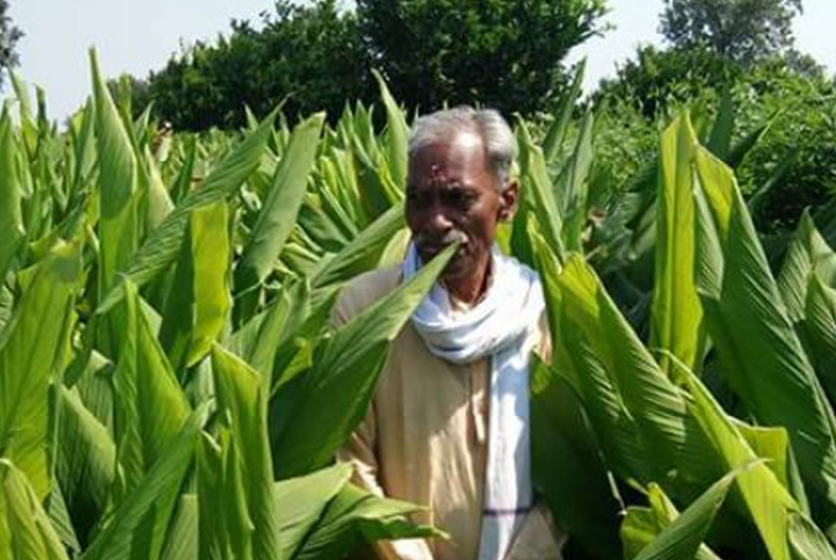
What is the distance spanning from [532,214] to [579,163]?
0.71 meters

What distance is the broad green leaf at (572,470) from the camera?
2283mm

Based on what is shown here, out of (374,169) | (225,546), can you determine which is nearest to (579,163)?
(374,169)

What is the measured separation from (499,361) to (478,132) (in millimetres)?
367

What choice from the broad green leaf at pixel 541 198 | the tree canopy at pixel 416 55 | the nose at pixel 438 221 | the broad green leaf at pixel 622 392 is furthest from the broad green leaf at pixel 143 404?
the tree canopy at pixel 416 55

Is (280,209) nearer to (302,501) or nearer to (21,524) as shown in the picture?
(302,501)

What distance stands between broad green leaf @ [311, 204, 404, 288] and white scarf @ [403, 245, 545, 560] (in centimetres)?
13

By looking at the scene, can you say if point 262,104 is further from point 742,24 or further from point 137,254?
point 742,24

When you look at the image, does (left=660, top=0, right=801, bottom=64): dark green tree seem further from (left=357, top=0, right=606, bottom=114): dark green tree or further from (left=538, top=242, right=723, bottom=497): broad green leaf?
(left=538, top=242, right=723, bottom=497): broad green leaf

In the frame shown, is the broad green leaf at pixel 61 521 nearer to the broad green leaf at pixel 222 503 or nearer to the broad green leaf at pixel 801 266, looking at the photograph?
the broad green leaf at pixel 222 503

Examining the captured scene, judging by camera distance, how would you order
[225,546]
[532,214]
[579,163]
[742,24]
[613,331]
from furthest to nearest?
[742,24], [579,163], [532,214], [613,331], [225,546]

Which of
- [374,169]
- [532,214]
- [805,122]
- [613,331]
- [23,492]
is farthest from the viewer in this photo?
[805,122]

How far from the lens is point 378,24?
3259 cm

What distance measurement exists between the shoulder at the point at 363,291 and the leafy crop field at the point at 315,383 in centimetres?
6

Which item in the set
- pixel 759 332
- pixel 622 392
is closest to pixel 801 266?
pixel 759 332
